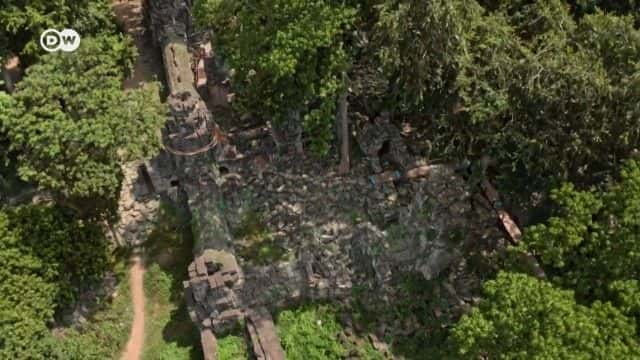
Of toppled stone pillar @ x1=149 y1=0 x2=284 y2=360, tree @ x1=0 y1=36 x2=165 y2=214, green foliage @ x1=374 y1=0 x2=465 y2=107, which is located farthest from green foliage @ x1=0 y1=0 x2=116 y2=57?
green foliage @ x1=374 y1=0 x2=465 y2=107

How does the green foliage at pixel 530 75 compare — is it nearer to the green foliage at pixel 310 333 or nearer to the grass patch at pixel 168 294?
the green foliage at pixel 310 333

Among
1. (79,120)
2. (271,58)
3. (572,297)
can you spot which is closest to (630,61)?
(572,297)

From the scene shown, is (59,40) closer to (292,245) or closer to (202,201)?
(202,201)

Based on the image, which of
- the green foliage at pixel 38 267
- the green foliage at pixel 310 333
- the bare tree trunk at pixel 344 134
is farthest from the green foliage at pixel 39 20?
the green foliage at pixel 310 333

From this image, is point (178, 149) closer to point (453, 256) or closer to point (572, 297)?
point (453, 256)

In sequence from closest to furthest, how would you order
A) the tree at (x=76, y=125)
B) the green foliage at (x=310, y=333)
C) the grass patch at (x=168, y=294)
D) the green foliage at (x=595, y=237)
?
1. the green foliage at (x=595, y=237)
2. the tree at (x=76, y=125)
3. the green foliage at (x=310, y=333)
4. the grass patch at (x=168, y=294)

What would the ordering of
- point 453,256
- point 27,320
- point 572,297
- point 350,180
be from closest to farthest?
point 572,297, point 27,320, point 453,256, point 350,180
